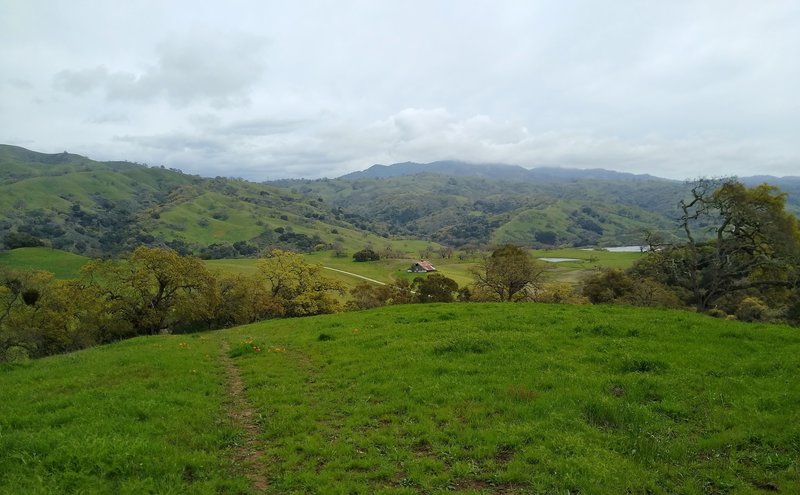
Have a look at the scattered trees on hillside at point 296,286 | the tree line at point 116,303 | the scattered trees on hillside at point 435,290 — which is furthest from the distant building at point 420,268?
the tree line at point 116,303

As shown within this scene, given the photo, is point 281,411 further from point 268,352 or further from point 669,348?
point 669,348

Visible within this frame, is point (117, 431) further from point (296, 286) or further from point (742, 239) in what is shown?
point (296, 286)

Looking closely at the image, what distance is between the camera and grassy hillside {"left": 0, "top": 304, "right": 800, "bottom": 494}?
32.2 ft

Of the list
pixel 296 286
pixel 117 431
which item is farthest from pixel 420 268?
pixel 117 431

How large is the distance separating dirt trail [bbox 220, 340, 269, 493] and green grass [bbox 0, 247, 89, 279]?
125m

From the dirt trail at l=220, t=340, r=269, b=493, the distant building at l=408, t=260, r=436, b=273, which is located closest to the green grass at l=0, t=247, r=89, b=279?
the distant building at l=408, t=260, r=436, b=273

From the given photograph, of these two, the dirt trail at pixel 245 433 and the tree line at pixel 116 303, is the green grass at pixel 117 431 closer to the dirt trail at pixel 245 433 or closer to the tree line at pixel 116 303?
the dirt trail at pixel 245 433

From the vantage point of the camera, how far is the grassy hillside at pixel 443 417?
9.80m

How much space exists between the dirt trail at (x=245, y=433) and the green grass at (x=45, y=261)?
124581 mm

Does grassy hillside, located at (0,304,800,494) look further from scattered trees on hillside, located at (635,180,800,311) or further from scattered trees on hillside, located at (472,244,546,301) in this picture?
scattered trees on hillside, located at (472,244,546,301)

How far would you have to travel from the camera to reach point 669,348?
18250 millimetres

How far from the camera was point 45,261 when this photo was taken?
126000mm

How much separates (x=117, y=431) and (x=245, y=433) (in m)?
3.31

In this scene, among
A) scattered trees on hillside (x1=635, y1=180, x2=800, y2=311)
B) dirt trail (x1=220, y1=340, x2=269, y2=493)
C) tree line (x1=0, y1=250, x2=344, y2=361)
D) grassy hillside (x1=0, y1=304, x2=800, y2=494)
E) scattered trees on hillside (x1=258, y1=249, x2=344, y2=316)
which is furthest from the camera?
scattered trees on hillside (x1=258, y1=249, x2=344, y2=316)
